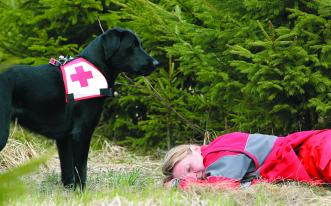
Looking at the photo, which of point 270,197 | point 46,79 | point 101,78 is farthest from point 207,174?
point 46,79

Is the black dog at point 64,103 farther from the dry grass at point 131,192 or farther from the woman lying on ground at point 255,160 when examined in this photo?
the woman lying on ground at point 255,160

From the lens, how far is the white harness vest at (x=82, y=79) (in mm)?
4176

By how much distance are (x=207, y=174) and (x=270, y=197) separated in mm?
613

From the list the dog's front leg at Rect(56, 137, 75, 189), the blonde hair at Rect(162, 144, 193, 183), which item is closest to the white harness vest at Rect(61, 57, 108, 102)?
the dog's front leg at Rect(56, 137, 75, 189)

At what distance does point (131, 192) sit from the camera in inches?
142

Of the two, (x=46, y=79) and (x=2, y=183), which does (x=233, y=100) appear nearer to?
(x=46, y=79)

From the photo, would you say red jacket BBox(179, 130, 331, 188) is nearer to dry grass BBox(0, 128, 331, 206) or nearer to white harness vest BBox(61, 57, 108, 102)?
dry grass BBox(0, 128, 331, 206)

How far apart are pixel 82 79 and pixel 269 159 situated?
59.5 inches

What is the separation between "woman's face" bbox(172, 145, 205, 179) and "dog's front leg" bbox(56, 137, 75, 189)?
846 mm

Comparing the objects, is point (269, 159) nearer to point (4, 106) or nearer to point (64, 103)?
point (64, 103)

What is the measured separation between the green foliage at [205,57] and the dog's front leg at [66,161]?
0.72 meters

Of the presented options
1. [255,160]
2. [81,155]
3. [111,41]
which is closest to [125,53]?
[111,41]

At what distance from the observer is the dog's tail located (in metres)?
3.99

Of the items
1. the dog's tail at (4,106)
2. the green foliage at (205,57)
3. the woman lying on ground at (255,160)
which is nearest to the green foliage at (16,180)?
the woman lying on ground at (255,160)
